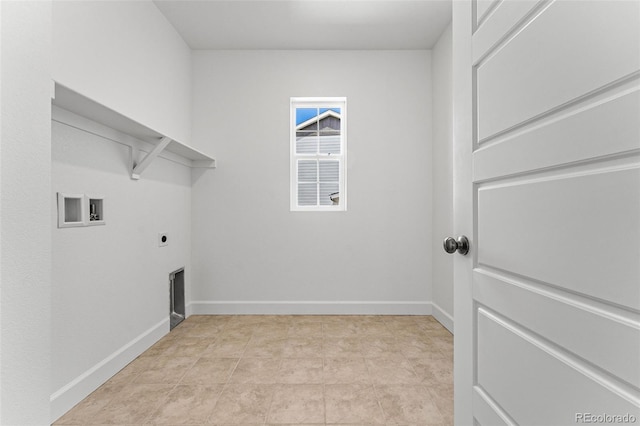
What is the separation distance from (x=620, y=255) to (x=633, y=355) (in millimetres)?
147

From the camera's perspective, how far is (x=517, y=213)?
2.40 feet

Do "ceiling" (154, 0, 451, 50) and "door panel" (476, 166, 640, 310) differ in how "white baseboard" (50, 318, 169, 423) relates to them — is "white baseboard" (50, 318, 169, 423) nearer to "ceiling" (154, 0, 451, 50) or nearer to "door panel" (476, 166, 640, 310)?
"door panel" (476, 166, 640, 310)

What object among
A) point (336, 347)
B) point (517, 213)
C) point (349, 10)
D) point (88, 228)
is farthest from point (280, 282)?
point (517, 213)

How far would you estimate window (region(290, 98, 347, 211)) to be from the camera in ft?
11.5

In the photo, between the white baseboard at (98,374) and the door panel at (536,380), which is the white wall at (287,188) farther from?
the door panel at (536,380)

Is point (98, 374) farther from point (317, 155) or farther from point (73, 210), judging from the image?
point (317, 155)

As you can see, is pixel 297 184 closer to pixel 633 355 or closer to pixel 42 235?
pixel 42 235

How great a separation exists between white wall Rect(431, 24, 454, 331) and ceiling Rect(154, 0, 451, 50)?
302mm

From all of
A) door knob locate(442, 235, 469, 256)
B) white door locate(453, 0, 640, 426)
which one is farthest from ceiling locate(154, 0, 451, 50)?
door knob locate(442, 235, 469, 256)

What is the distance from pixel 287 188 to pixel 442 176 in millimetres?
1589

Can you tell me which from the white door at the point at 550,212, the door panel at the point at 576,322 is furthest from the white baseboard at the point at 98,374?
the door panel at the point at 576,322

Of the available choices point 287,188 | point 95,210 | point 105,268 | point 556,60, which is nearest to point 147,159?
point 95,210

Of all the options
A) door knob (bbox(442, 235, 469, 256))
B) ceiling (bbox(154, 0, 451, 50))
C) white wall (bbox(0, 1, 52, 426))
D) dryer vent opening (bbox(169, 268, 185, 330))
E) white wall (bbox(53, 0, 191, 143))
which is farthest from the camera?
dryer vent opening (bbox(169, 268, 185, 330))

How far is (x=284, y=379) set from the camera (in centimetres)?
204
